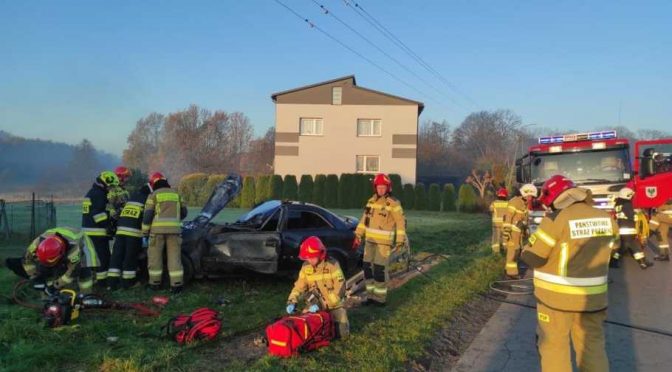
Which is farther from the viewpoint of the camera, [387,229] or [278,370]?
[387,229]

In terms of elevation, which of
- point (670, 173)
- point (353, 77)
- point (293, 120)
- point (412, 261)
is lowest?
point (412, 261)

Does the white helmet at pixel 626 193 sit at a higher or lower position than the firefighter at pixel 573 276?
higher

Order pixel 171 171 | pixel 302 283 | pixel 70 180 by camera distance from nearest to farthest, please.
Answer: pixel 302 283, pixel 171 171, pixel 70 180

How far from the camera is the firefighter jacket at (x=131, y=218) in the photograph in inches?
296

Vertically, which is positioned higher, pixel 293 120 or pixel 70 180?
pixel 293 120

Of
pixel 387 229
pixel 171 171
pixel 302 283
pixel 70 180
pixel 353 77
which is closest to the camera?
pixel 302 283

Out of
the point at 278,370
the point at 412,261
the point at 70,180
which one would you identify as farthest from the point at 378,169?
the point at 70,180

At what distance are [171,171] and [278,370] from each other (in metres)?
63.7

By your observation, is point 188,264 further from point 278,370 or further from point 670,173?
point 670,173

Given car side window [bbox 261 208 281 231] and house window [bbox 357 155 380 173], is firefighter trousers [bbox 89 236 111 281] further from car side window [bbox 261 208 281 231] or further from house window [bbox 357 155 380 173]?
house window [bbox 357 155 380 173]

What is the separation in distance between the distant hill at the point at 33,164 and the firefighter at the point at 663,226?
71.4m

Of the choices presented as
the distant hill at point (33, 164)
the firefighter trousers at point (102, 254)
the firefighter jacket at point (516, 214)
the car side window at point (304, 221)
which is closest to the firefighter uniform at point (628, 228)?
the firefighter jacket at point (516, 214)

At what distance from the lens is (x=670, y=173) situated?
1090 centimetres

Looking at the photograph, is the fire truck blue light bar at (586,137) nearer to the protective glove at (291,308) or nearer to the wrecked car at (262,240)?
the wrecked car at (262,240)
